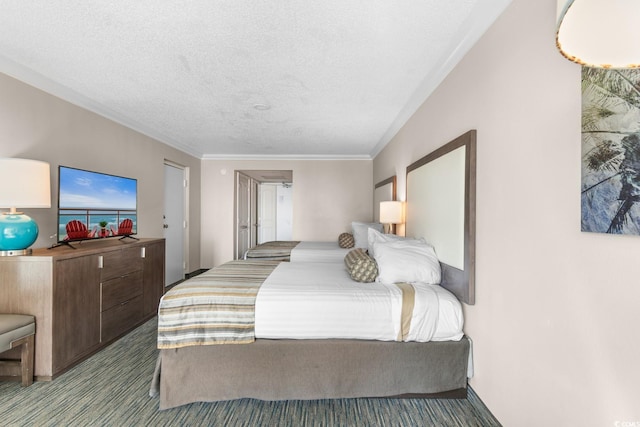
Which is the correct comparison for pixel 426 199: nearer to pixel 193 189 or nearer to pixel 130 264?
pixel 130 264

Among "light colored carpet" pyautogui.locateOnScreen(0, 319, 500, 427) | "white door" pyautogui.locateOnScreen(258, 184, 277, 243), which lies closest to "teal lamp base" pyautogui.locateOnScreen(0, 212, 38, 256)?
"light colored carpet" pyautogui.locateOnScreen(0, 319, 500, 427)

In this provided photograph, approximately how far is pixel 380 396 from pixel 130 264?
279 cm

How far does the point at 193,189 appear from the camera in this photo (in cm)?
550

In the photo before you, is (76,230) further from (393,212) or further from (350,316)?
(393,212)

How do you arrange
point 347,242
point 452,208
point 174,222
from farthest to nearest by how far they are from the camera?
point 174,222 → point 347,242 → point 452,208

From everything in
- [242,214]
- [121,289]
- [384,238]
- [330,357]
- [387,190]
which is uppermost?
[387,190]

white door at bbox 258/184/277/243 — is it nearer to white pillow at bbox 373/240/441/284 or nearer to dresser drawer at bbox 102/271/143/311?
dresser drawer at bbox 102/271/143/311

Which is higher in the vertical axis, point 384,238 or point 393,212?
point 393,212

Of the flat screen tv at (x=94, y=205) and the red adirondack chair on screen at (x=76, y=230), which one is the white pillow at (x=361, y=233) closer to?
the flat screen tv at (x=94, y=205)

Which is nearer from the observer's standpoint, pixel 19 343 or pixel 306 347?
pixel 306 347

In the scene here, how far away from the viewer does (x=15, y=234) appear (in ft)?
6.91

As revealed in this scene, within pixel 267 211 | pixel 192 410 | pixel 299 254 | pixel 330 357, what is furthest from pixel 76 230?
pixel 267 211

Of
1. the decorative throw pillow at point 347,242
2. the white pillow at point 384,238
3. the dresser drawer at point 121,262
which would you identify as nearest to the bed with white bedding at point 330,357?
the white pillow at point 384,238

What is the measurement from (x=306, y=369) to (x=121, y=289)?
7.25 feet
